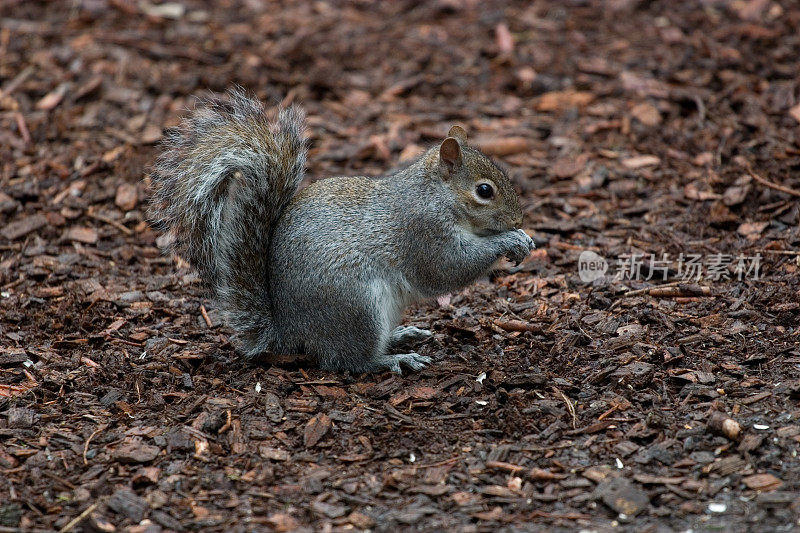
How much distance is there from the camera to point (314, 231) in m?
4.29

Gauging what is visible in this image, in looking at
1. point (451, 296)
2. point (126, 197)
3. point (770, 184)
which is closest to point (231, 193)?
point (451, 296)

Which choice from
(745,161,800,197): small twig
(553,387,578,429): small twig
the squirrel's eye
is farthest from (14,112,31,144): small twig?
(745,161,800,197): small twig

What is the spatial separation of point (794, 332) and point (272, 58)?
4.59 meters

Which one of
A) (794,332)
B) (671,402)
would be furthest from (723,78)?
(671,402)

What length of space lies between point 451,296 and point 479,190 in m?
0.93

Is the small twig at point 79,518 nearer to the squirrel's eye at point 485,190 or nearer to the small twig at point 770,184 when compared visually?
the squirrel's eye at point 485,190

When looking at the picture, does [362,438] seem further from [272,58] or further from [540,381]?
[272,58]

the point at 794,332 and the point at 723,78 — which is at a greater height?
the point at 723,78

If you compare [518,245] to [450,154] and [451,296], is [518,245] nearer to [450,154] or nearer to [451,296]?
[450,154]

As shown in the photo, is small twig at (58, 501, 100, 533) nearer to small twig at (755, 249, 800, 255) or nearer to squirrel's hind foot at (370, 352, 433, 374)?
squirrel's hind foot at (370, 352, 433, 374)

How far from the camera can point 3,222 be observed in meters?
5.73

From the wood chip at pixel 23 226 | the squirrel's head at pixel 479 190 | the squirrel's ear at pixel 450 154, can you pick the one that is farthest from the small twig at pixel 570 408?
the wood chip at pixel 23 226

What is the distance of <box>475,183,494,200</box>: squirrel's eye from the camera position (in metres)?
4.41

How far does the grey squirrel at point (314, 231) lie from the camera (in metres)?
4.20
